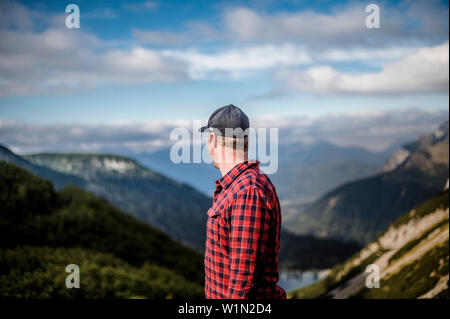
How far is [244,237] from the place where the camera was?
3510mm

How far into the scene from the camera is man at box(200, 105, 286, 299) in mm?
3518

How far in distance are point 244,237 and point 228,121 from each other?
134 cm

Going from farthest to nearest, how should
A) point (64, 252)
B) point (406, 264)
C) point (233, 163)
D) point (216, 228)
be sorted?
point (406, 264) → point (64, 252) → point (233, 163) → point (216, 228)

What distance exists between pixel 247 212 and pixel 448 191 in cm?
10258

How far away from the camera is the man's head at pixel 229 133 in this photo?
13.0ft

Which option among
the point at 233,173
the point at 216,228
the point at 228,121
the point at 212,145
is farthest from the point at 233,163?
the point at 216,228

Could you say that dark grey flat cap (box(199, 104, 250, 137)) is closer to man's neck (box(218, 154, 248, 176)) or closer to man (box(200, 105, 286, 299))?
man (box(200, 105, 286, 299))

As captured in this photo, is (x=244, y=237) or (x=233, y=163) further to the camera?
(x=233, y=163)

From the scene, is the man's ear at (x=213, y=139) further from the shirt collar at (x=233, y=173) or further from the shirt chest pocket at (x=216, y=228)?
the shirt chest pocket at (x=216, y=228)

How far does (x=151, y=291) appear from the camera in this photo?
58.2 ft

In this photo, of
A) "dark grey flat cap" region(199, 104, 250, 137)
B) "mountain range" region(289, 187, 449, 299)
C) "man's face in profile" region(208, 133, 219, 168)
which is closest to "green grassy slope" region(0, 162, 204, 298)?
"man's face in profile" region(208, 133, 219, 168)

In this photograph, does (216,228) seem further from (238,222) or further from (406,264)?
(406,264)

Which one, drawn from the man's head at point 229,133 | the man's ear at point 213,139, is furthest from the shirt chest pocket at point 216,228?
the man's ear at point 213,139
